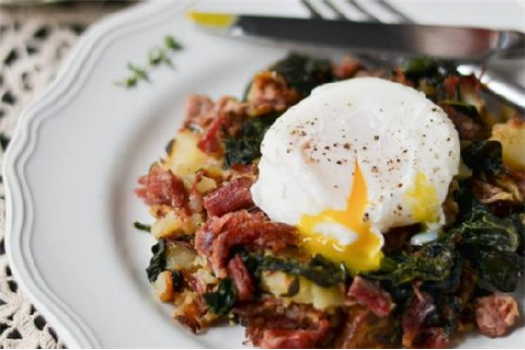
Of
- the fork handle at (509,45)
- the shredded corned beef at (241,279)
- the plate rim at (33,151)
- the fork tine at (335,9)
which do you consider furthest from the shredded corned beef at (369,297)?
the fork tine at (335,9)

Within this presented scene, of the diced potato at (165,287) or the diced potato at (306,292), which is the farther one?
the diced potato at (165,287)

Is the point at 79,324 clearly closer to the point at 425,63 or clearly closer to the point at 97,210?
the point at 97,210

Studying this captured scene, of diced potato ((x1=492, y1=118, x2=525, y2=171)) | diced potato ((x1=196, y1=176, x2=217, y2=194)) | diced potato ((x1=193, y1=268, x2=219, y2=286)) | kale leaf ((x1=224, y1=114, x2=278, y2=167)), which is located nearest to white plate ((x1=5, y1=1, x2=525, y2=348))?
diced potato ((x1=193, y1=268, x2=219, y2=286))

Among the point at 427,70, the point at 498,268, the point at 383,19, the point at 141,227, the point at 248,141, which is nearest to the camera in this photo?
the point at 498,268

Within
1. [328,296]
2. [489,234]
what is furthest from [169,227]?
[489,234]

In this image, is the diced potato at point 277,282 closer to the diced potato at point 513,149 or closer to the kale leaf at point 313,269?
the kale leaf at point 313,269

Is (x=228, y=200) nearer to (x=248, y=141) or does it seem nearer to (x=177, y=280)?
(x=177, y=280)
